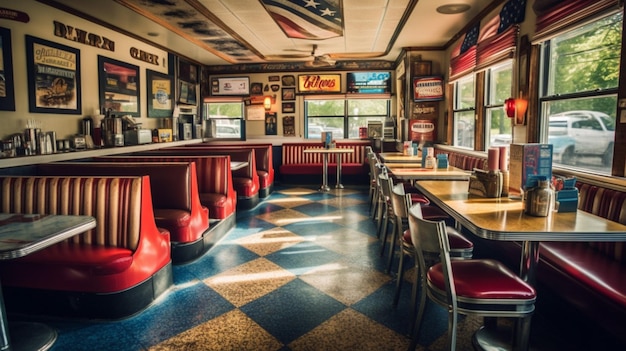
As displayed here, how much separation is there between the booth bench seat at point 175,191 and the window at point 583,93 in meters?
3.56

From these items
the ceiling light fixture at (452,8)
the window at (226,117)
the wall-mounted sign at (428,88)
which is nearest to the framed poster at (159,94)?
the window at (226,117)

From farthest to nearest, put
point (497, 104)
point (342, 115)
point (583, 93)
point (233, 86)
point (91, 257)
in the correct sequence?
point (342, 115)
point (233, 86)
point (497, 104)
point (583, 93)
point (91, 257)

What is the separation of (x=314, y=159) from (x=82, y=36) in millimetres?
4982

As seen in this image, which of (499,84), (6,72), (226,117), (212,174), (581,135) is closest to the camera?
(581,135)

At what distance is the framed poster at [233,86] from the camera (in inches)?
399

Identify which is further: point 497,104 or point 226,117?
point 226,117

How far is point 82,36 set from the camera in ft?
18.6

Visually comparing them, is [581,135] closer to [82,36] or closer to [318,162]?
[318,162]

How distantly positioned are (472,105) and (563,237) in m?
5.15

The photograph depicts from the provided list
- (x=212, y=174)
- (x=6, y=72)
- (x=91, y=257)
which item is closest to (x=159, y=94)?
(x=6, y=72)

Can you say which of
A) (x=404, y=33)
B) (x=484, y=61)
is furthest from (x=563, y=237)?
(x=404, y=33)

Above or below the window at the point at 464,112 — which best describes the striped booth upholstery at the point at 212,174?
below

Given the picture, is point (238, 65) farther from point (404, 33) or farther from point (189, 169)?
point (189, 169)

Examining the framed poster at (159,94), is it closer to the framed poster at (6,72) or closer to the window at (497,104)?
the framed poster at (6,72)
